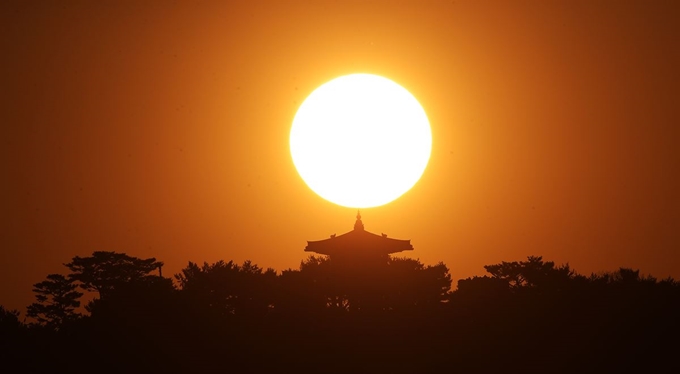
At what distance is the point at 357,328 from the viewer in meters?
50.5

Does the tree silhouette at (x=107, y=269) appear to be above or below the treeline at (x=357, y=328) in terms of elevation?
above

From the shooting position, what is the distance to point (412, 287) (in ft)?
192

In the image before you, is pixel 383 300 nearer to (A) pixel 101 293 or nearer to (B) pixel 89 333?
(B) pixel 89 333

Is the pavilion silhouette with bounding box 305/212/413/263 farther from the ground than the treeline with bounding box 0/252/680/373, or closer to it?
farther from the ground

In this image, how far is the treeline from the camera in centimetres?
4691

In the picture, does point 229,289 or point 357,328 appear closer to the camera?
point 357,328

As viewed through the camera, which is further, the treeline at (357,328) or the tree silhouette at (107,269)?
the tree silhouette at (107,269)

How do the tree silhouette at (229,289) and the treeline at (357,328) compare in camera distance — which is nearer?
the treeline at (357,328)

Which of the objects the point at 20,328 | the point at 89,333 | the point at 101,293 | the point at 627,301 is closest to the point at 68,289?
the point at 101,293

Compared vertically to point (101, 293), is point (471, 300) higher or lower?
lower

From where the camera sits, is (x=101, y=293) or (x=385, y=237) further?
(x=101, y=293)

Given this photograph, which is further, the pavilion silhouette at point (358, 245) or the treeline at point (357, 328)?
the pavilion silhouette at point (358, 245)

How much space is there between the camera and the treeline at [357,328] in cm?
4691

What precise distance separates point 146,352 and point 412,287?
1735 centimetres
